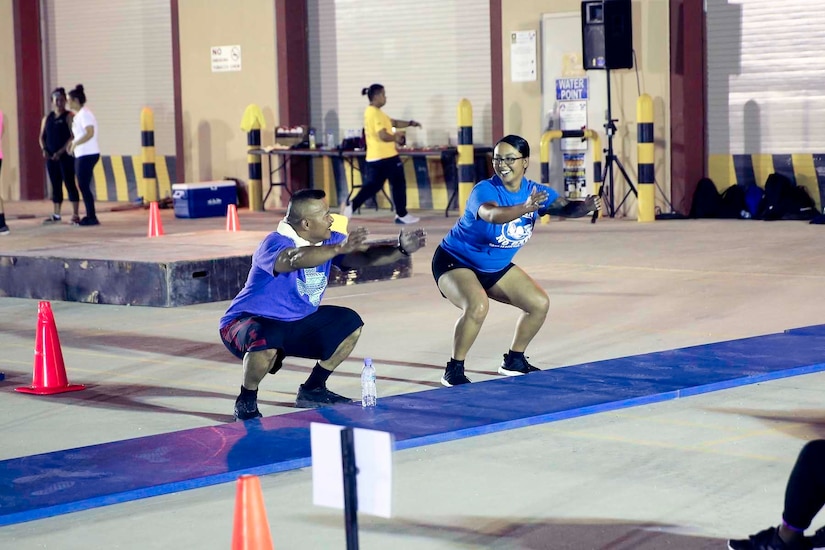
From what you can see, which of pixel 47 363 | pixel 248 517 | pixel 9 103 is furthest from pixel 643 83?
pixel 248 517

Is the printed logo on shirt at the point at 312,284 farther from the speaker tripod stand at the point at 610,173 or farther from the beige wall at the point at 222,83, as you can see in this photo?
the beige wall at the point at 222,83

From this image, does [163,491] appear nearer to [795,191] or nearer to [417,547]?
[417,547]

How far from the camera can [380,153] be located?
18.3 meters

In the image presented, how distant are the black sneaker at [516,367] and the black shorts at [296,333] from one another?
130cm

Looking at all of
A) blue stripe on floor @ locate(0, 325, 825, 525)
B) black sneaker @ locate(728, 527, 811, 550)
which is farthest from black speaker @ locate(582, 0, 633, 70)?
black sneaker @ locate(728, 527, 811, 550)

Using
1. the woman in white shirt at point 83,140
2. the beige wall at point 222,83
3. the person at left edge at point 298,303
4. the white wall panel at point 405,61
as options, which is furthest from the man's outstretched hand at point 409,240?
the beige wall at point 222,83

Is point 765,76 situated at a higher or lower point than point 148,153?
higher

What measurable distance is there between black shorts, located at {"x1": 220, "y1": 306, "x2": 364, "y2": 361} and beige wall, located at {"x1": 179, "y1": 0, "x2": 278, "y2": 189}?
1570cm

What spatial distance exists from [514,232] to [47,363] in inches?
113

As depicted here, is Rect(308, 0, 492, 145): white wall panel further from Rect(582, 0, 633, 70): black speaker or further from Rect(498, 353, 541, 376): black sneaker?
Rect(498, 353, 541, 376): black sneaker

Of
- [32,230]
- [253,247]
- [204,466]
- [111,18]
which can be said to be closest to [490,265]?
[204,466]

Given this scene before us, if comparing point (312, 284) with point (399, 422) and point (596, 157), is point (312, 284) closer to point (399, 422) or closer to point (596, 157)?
point (399, 422)

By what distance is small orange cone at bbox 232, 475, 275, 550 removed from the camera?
4.43 m

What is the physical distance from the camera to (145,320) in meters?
11.1
